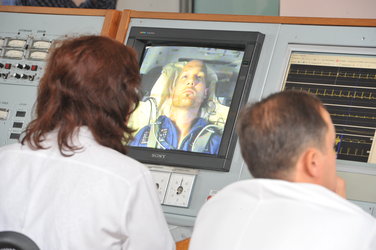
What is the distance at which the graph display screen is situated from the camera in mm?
2451

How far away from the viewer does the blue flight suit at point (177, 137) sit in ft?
8.49

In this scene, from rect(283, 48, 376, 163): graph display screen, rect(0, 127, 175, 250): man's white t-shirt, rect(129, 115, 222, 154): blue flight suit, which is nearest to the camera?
rect(0, 127, 175, 250): man's white t-shirt

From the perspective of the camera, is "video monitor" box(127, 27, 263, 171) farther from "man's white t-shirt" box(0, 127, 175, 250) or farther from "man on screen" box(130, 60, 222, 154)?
"man's white t-shirt" box(0, 127, 175, 250)

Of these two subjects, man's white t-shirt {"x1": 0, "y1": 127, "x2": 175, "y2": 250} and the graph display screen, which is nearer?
man's white t-shirt {"x1": 0, "y1": 127, "x2": 175, "y2": 250}

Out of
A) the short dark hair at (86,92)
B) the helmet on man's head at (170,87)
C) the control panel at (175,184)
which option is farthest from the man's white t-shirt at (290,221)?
the helmet on man's head at (170,87)

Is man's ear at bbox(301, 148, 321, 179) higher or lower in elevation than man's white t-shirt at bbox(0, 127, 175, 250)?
higher

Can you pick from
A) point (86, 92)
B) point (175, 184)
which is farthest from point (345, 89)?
point (86, 92)

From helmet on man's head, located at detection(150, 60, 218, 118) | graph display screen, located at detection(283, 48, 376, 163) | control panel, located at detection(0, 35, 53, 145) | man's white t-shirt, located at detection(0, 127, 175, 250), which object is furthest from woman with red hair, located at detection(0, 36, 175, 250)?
control panel, located at detection(0, 35, 53, 145)

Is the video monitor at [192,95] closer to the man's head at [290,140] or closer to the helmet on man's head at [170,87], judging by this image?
the helmet on man's head at [170,87]

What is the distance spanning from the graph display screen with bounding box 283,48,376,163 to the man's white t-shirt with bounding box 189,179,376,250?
108cm

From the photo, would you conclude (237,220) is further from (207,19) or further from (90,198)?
(207,19)

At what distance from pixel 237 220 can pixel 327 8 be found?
10.3 ft

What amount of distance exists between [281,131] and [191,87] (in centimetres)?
Result: 125

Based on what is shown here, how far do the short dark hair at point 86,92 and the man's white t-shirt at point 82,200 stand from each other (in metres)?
0.04
